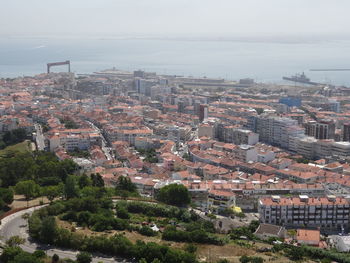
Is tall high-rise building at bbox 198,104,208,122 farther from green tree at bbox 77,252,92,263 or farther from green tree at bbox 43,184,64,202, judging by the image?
green tree at bbox 77,252,92,263

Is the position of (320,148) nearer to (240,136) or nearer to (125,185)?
(240,136)

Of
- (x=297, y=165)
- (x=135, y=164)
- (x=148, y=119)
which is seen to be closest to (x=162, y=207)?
(x=135, y=164)

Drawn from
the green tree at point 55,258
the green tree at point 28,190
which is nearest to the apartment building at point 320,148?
the green tree at point 28,190

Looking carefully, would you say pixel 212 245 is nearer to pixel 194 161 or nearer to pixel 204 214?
pixel 204 214

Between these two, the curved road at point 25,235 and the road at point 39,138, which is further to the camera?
the road at point 39,138

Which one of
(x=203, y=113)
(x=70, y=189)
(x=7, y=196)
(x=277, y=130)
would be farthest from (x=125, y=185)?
(x=203, y=113)

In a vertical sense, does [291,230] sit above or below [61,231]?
below

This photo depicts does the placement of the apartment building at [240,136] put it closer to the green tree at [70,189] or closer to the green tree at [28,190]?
the green tree at [70,189]
